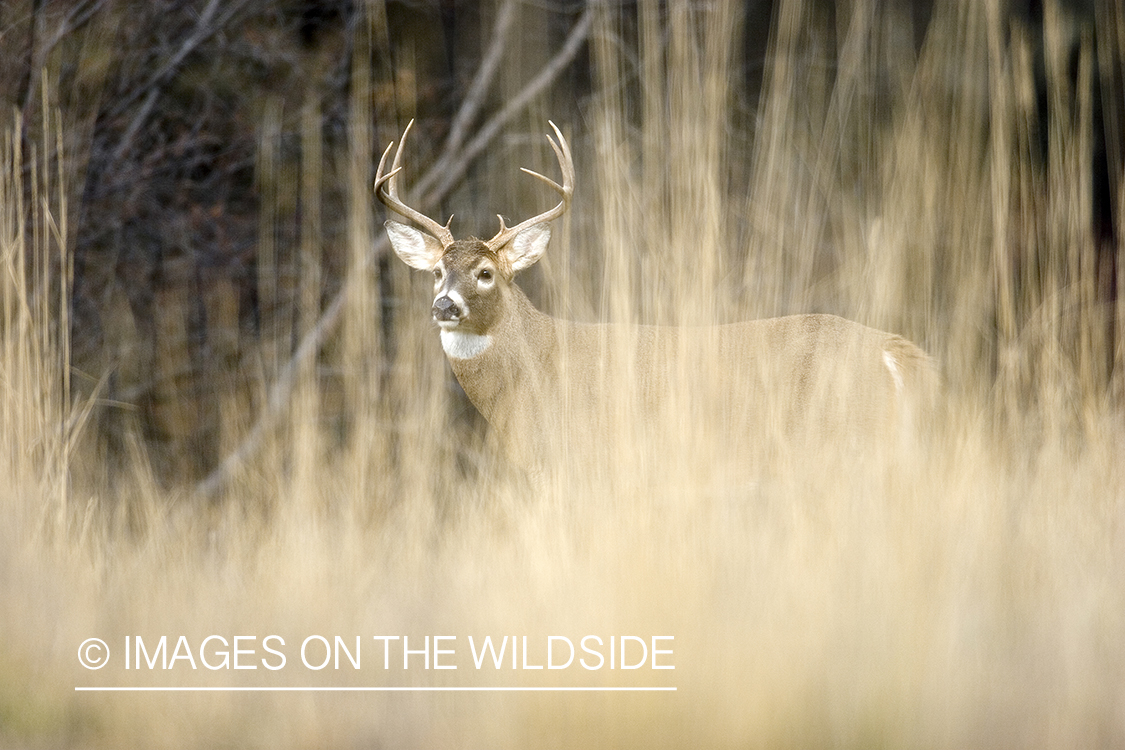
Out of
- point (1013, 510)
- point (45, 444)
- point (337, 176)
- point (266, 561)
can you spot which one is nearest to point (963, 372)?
point (1013, 510)

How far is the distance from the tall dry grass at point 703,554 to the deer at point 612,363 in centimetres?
8

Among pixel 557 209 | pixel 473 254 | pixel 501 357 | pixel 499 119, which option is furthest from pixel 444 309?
pixel 499 119

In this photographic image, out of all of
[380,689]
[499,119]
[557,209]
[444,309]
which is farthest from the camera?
[499,119]

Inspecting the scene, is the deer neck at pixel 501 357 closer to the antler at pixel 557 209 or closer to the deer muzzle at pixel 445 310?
the antler at pixel 557 209

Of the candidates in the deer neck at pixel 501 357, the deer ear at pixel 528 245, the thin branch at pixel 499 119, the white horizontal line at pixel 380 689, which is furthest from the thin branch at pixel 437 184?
the white horizontal line at pixel 380 689

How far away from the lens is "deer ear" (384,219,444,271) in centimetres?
447

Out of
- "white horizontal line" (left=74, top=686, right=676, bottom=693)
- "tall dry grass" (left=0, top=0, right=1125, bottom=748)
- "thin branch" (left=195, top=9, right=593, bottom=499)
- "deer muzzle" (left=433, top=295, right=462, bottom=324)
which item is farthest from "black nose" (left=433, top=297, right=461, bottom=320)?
"thin branch" (left=195, top=9, right=593, bottom=499)

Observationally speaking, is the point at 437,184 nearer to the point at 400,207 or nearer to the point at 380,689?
the point at 400,207

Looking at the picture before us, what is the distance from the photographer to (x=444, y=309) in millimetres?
4133

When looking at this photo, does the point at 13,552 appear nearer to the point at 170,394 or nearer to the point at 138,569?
the point at 138,569

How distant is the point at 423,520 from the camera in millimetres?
3404

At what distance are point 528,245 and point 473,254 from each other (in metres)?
0.22

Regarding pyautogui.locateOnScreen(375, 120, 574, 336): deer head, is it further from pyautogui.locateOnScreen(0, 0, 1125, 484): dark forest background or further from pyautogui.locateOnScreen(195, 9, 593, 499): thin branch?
pyautogui.locateOnScreen(0, 0, 1125, 484): dark forest background

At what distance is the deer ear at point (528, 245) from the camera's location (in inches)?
173
